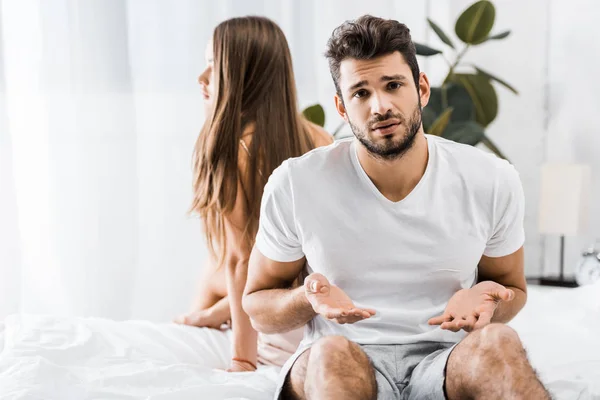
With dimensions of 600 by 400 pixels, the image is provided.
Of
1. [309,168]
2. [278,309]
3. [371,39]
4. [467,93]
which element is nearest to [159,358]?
[278,309]

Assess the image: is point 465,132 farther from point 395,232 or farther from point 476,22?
point 395,232

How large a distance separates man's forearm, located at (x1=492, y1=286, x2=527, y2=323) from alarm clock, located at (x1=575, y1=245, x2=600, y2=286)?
3.85ft

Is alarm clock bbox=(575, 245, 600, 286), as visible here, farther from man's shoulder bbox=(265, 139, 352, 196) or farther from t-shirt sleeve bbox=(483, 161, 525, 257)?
man's shoulder bbox=(265, 139, 352, 196)

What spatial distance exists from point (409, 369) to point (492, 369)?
0.21 metres

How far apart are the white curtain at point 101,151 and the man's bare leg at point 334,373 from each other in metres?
1.68

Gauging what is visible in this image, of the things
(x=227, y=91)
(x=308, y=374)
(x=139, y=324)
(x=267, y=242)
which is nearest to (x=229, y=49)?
(x=227, y=91)

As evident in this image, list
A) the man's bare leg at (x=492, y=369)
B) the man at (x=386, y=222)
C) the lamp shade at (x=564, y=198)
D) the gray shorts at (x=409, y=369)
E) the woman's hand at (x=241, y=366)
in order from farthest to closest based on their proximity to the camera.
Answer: the lamp shade at (x=564, y=198) < the woman's hand at (x=241, y=366) < the man at (x=386, y=222) < the gray shorts at (x=409, y=369) < the man's bare leg at (x=492, y=369)

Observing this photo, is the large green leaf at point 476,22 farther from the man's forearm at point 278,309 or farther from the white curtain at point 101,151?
the man's forearm at point 278,309

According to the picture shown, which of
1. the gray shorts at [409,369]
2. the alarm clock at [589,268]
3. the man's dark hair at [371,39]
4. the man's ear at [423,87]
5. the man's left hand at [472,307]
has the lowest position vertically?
the alarm clock at [589,268]

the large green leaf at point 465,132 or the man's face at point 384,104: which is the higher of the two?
the man's face at point 384,104

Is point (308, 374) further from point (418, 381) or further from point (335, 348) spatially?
point (418, 381)

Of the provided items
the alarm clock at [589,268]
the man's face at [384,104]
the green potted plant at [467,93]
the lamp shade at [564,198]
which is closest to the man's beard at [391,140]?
the man's face at [384,104]

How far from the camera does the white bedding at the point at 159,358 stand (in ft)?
5.12

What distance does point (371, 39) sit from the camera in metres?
1.47
